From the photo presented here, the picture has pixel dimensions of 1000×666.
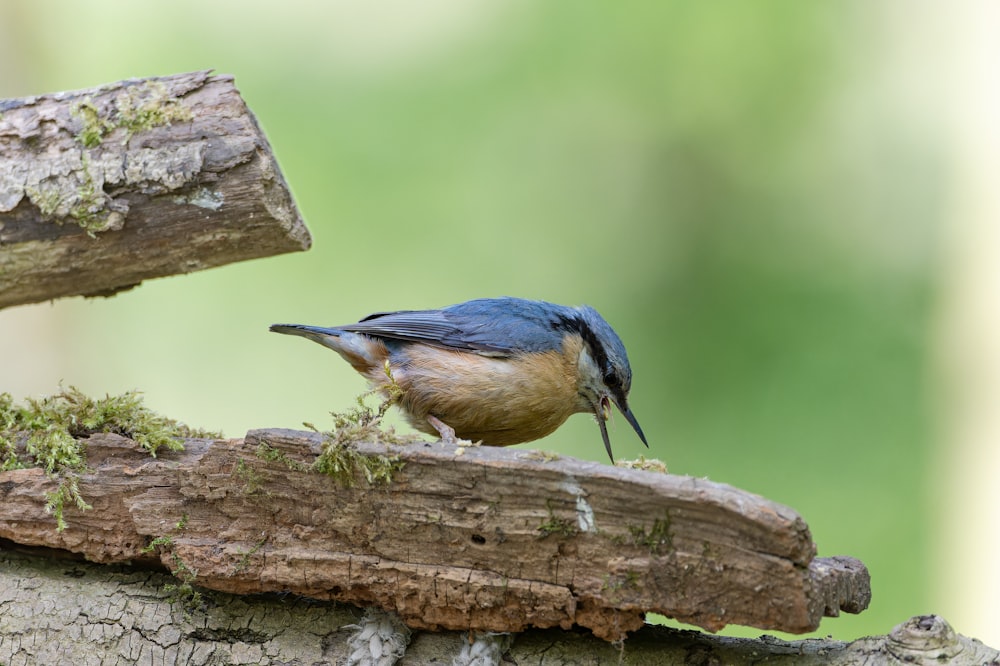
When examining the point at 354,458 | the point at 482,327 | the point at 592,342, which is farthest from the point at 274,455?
the point at 592,342

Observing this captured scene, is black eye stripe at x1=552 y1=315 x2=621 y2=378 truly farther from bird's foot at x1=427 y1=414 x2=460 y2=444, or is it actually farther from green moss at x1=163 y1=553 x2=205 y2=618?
green moss at x1=163 y1=553 x2=205 y2=618

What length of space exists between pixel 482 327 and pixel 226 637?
1.73m

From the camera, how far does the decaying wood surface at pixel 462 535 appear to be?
2.42 meters

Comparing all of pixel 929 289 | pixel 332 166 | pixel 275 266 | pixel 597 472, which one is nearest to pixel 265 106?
pixel 332 166

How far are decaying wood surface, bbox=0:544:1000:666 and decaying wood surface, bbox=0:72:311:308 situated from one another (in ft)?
3.64

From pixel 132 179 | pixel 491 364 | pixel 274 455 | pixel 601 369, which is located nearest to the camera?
pixel 274 455

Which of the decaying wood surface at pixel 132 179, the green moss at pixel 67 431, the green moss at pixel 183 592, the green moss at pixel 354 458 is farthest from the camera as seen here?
the decaying wood surface at pixel 132 179

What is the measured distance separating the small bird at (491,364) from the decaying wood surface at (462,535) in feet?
3.37

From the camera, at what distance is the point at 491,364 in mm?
3947

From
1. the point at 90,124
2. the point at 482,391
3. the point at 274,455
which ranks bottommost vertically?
the point at 482,391

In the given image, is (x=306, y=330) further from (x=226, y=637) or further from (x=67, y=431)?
(x=226, y=637)

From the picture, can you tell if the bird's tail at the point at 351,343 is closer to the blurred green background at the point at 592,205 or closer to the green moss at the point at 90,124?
the green moss at the point at 90,124

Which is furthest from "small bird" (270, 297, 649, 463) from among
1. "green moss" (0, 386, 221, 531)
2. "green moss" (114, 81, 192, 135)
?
"green moss" (114, 81, 192, 135)

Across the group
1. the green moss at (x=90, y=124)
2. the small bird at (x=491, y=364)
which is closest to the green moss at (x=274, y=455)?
the small bird at (x=491, y=364)
